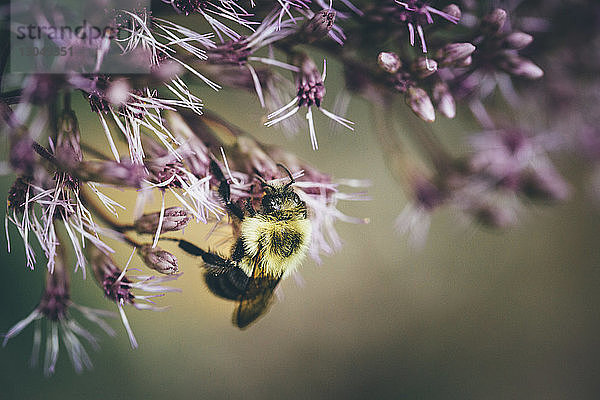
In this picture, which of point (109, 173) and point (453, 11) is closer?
point (109, 173)

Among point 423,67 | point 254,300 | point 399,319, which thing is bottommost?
point 399,319

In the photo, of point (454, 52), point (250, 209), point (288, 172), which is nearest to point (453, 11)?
point (454, 52)

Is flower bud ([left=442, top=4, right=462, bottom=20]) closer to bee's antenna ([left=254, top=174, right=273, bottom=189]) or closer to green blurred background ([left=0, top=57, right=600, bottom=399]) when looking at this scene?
bee's antenna ([left=254, top=174, right=273, bottom=189])

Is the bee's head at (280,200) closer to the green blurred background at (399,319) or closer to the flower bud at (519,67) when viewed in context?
the flower bud at (519,67)

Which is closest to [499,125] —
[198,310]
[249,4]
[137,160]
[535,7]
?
[535,7]
